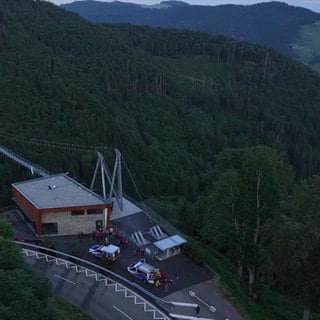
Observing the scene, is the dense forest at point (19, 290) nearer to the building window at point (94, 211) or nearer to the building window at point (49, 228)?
the building window at point (49, 228)

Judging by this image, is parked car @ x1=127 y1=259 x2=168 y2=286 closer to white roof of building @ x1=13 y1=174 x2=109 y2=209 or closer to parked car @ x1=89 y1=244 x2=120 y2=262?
parked car @ x1=89 y1=244 x2=120 y2=262

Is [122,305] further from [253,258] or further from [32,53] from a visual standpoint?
[32,53]

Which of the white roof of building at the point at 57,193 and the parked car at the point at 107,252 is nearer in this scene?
the parked car at the point at 107,252

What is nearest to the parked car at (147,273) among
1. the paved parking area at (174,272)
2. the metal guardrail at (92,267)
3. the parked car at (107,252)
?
the paved parking area at (174,272)

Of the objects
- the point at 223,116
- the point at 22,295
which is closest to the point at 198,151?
the point at 223,116

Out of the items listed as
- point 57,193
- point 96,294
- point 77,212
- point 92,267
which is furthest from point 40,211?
point 96,294

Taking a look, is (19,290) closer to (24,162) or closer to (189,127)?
(24,162)

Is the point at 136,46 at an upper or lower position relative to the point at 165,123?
upper
